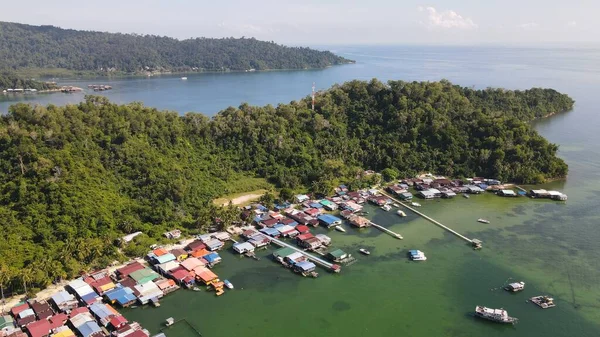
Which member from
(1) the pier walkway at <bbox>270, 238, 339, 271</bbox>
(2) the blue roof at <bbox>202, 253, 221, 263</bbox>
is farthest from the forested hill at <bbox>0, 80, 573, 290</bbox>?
(1) the pier walkway at <bbox>270, 238, 339, 271</bbox>

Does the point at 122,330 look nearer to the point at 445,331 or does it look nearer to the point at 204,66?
the point at 445,331

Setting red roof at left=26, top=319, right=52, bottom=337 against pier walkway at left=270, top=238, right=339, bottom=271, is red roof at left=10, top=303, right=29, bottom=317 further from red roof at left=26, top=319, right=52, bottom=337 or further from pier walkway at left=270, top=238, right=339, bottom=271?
pier walkway at left=270, top=238, right=339, bottom=271

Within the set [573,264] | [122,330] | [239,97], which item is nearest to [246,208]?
[122,330]

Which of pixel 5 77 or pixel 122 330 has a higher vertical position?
pixel 5 77

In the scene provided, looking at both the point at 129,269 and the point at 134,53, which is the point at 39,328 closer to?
the point at 129,269

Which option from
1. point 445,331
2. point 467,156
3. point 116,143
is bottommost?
point 445,331

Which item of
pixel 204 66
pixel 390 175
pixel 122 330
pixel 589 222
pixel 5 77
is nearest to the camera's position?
pixel 122 330
